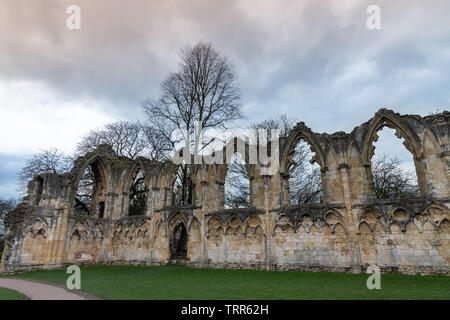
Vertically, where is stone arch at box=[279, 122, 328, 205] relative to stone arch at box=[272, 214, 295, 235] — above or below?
above

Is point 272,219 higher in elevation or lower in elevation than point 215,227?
higher

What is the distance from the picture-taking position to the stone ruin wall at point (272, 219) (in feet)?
34.9

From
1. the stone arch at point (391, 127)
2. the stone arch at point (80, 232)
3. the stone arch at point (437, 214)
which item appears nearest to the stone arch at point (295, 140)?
the stone arch at point (391, 127)

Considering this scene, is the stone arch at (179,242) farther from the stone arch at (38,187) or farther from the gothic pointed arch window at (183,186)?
the stone arch at (38,187)

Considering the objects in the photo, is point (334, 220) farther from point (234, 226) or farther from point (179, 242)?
point (179, 242)

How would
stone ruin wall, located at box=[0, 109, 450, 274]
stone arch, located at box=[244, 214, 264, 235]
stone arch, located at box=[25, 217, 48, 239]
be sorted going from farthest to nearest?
stone arch, located at box=[25, 217, 48, 239] → stone arch, located at box=[244, 214, 264, 235] → stone ruin wall, located at box=[0, 109, 450, 274]

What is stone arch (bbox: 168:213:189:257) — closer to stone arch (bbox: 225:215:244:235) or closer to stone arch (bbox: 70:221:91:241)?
stone arch (bbox: 225:215:244:235)

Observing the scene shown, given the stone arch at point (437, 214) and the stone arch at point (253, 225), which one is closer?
the stone arch at point (437, 214)

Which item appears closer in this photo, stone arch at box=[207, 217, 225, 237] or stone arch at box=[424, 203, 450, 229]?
stone arch at box=[424, 203, 450, 229]

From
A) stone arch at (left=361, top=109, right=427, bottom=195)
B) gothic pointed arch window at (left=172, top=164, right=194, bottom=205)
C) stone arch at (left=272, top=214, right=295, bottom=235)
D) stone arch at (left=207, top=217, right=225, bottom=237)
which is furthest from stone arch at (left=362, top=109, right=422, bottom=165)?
gothic pointed arch window at (left=172, top=164, right=194, bottom=205)

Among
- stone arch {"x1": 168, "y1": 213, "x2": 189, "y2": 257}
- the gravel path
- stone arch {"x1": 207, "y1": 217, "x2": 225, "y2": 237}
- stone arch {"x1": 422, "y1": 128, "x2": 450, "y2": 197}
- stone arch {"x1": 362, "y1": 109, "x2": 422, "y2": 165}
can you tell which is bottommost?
the gravel path

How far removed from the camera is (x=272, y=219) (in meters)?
13.1

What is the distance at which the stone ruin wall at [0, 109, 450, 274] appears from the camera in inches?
418

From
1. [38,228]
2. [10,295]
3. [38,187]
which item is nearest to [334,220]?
[10,295]
